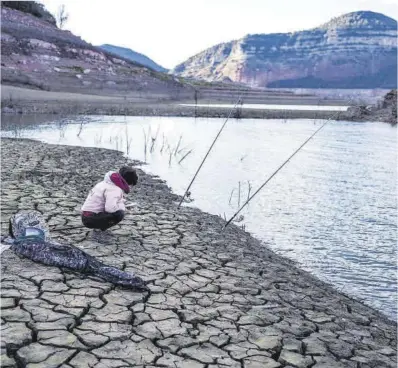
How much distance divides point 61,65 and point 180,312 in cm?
4898

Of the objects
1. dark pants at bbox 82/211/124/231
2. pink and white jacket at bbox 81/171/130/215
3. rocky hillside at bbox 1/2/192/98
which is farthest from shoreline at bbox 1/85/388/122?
pink and white jacket at bbox 81/171/130/215

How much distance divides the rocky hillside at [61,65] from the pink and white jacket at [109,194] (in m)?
38.5

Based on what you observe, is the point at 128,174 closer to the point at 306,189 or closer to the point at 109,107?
the point at 306,189

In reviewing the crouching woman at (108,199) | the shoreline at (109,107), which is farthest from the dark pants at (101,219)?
the shoreline at (109,107)

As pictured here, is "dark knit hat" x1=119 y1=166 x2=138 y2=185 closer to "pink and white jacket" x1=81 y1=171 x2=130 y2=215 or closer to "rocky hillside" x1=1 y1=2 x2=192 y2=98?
"pink and white jacket" x1=81 y1=171 x2=130 y2=215

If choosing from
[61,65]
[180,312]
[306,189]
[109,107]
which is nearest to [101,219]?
[180,312]

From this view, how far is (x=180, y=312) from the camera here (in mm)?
4605

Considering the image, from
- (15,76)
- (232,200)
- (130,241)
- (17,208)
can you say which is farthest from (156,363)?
(15,76)

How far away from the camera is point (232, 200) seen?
12594 mm

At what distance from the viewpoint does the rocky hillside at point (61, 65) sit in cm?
4528

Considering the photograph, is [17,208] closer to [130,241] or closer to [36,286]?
[130,241]

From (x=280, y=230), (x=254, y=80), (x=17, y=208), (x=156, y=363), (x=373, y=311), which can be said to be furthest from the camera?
(x=254, y=80)

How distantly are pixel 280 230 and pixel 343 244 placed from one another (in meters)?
1.33

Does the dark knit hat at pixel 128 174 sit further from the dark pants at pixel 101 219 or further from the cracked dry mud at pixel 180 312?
the cracked dry mud at pixel 180 312
